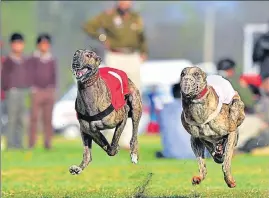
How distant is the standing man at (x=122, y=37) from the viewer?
15.8 metres

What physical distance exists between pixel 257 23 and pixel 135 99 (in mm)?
22212

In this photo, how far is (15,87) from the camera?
63.3 feet

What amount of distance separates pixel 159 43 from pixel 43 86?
2255 centimetres

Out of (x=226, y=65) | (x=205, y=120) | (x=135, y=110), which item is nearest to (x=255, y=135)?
(x=226, y=65)

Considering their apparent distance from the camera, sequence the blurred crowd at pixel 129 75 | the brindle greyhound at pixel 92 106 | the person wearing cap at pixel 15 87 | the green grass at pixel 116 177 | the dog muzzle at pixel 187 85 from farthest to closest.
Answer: the person wearing cap at pixel 15 87
the blurred crowd at pixel 129 75
the green grass at pixel 116 177
the brindle greyhound at pixel 92 106
the dog muzzle at pixel 187 85

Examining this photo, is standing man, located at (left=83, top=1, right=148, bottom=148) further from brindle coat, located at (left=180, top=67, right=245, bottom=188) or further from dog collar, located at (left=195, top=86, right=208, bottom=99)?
dog collar, located at (left=195, top=86, right=208, bottom=99)

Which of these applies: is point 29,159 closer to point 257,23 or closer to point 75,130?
point 75,130

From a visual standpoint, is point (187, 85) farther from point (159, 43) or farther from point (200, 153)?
point (159, 43)

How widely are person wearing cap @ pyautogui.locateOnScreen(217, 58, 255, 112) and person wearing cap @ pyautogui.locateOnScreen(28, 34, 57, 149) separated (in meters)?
4.35

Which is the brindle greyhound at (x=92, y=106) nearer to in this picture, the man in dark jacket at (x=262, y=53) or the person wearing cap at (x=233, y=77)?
the person wearing cap at (x=233, y=77)

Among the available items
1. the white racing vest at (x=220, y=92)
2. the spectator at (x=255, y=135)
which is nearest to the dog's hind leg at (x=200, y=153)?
the white racing vest at (x=220, y=92)

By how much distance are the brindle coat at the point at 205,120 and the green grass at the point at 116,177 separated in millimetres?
771

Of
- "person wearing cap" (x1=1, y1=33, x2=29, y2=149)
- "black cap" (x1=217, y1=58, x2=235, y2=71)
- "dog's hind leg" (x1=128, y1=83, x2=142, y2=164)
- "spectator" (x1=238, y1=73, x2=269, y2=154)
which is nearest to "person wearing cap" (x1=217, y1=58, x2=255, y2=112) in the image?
"black cap" (x1=217, y1=58, x2=235, y2=71)

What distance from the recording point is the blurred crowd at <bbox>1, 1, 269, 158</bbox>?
52.4ft
